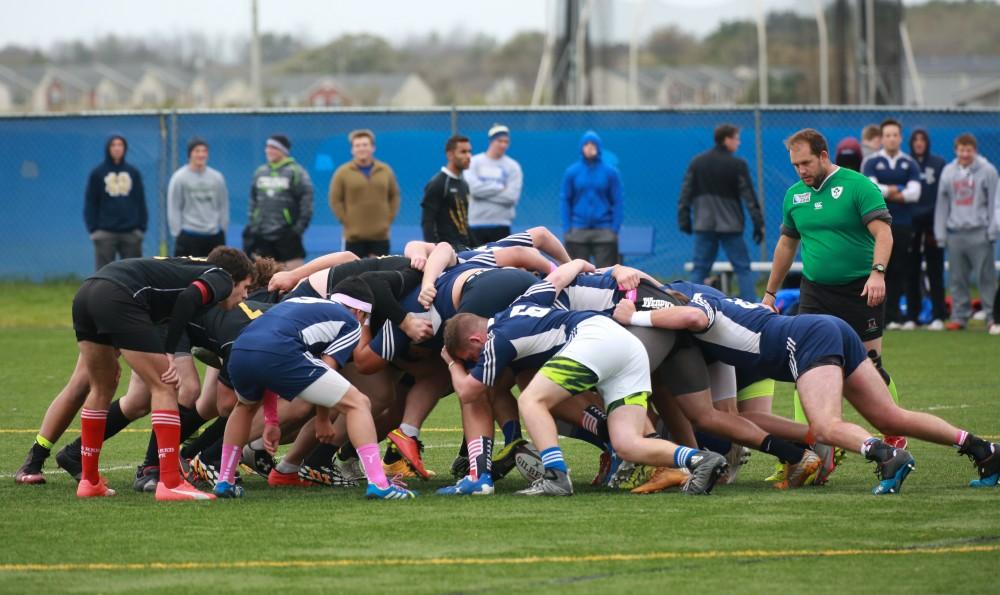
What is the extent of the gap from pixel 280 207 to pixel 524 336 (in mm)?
9262

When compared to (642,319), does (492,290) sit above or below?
above

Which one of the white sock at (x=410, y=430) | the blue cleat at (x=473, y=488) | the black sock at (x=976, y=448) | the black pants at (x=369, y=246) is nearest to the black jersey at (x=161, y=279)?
the white sock at (x=410, y=430)

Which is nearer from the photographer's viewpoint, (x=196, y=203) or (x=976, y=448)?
(x=976, y=448)

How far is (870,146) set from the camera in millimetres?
16969

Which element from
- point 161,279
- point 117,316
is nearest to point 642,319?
point 161,279

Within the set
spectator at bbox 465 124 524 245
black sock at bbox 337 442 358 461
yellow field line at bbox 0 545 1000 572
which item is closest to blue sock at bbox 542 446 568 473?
black sock at bbox 337 442 358 461

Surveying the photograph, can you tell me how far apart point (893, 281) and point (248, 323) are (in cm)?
1036

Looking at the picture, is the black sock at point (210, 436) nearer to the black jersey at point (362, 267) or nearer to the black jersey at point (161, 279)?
the black jersey at point (161, 279)

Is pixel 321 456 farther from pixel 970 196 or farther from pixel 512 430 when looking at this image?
pixel 970 196

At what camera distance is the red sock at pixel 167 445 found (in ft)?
25.4

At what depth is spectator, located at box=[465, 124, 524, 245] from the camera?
634 inches

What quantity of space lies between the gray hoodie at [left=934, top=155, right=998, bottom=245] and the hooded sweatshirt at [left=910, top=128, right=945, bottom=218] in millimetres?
330

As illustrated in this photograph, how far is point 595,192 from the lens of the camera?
16625 millimetres

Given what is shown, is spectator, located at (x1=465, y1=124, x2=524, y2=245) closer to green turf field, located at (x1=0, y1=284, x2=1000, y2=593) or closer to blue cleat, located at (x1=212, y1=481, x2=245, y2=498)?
green turf field, located at (x1=0, y1=284, x2=1000, y2=593)
